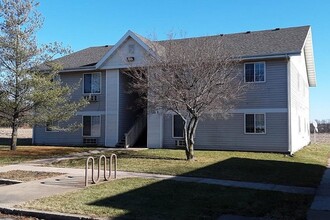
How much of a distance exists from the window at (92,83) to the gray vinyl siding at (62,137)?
2.04 meters

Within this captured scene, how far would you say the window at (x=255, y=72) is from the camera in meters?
24.0

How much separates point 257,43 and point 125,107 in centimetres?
1024

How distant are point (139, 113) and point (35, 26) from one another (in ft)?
33.9

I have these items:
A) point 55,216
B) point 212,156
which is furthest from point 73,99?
point 55,216

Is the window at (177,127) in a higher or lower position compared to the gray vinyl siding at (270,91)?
lower

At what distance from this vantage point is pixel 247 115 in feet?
79.8

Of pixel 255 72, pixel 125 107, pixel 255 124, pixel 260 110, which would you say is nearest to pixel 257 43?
pixel 255 72

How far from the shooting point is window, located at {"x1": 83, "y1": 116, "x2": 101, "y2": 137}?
2852 centimetres

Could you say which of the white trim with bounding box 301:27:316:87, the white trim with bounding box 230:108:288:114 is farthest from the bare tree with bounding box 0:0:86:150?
the white trim with bounding box 301:27:316:87

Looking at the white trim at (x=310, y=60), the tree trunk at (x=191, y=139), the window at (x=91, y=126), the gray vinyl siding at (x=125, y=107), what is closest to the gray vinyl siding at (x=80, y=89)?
the window at (x=91, y=126)

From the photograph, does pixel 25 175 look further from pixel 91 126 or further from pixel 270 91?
pixel 270 91

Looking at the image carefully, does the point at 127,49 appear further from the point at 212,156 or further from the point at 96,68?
the point at 212,156

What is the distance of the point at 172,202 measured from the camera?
9195 mm

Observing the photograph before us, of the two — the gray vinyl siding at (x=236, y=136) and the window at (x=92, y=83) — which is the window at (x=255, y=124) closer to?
the gray vinyl siding at (x=236, y=136)
